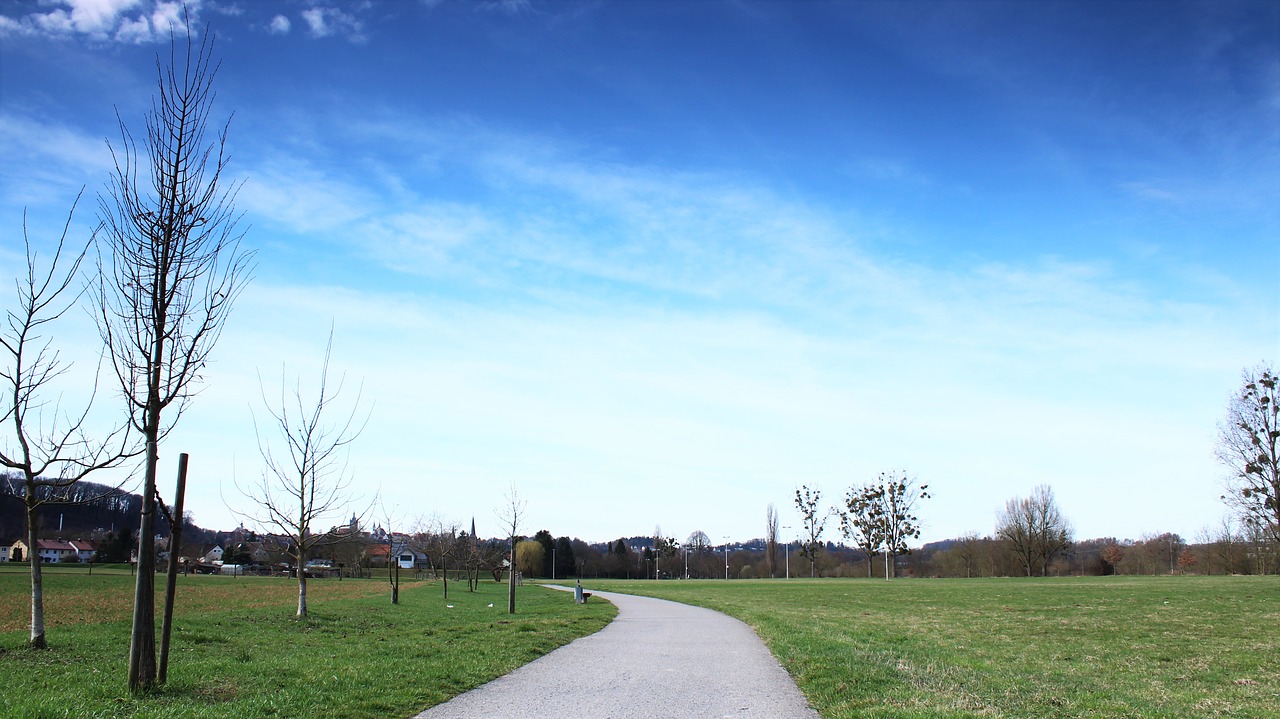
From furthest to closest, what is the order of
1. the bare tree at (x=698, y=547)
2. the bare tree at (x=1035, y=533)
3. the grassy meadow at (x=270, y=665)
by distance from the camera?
the bare tree at (x=698, y=547) → the bare tree at (x=1035, y=533) → the grassy meadow at (x=270, y=665)

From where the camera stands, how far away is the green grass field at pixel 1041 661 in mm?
9219

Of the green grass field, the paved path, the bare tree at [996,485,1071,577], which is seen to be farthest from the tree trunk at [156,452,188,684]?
the bare tree at [996,485,1071,577]

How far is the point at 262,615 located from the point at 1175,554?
119m

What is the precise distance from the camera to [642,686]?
33.9ft

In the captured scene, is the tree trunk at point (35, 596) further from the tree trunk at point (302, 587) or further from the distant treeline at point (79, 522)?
the distant treeline at point (79, 522)

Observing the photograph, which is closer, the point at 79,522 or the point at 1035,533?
the point at 1035,533

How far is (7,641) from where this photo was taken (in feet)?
41.1

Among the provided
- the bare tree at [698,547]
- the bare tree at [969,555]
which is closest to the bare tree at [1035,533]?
the bare tree at [969,555]

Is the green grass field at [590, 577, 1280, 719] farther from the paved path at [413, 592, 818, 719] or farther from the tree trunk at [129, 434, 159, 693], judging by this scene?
the tree trunk at [129, 434, 159, 693]

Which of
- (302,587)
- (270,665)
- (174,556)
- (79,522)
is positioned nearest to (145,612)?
(174,556)

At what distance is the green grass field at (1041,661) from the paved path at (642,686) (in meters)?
0.59

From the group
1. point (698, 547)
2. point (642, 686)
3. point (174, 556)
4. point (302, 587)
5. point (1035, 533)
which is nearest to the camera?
point (174, 556)

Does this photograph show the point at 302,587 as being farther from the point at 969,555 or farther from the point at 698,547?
the point at 698,547

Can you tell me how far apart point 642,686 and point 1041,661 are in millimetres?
8802
